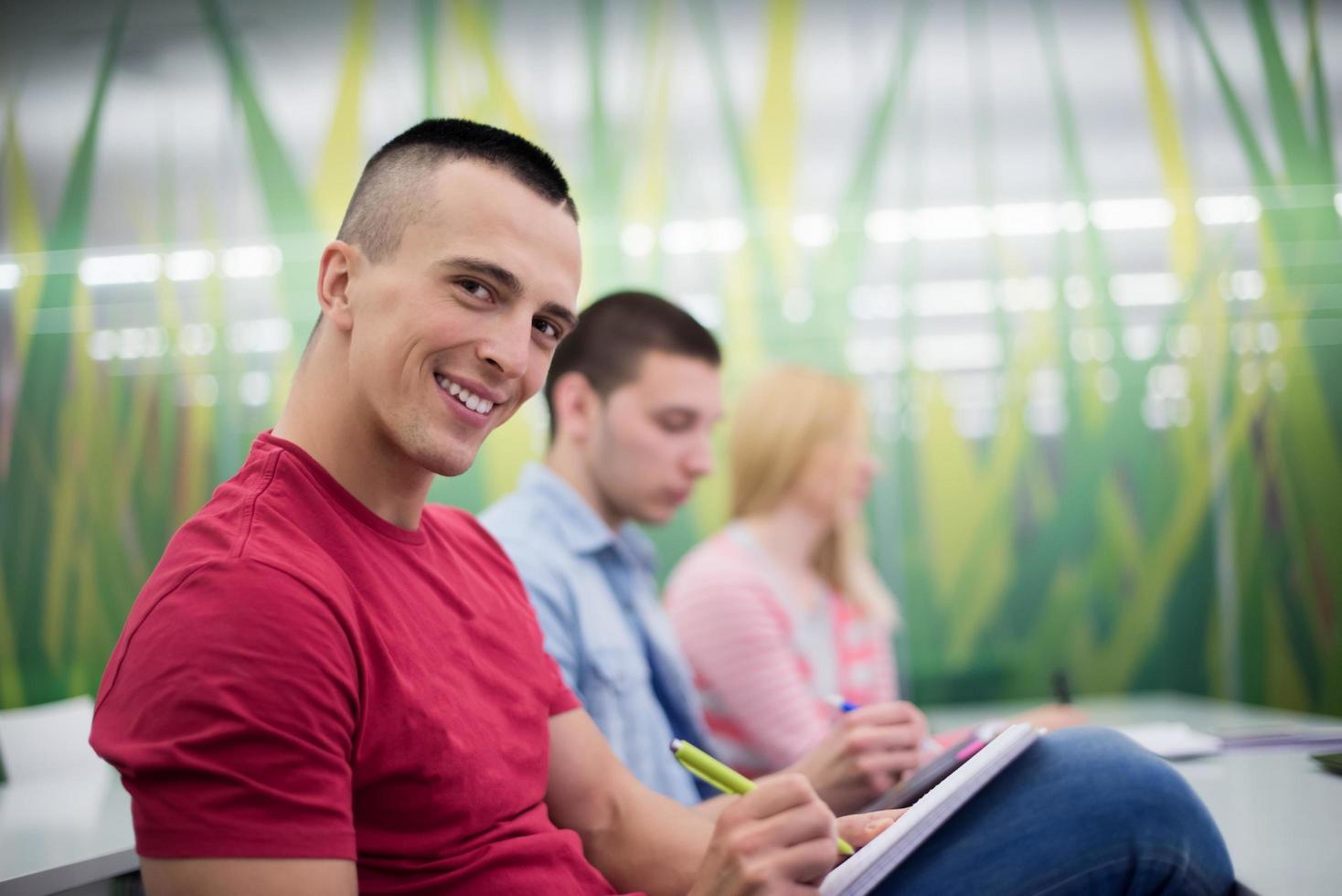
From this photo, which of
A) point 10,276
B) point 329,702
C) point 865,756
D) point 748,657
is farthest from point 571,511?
point 10,276

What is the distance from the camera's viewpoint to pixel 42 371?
3445mm

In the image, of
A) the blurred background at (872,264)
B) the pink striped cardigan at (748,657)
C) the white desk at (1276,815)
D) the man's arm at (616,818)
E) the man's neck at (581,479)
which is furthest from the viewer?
the blurred background at (872,264)

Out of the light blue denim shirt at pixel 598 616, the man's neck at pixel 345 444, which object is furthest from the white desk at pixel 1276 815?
the man's neck at pixel 345 444

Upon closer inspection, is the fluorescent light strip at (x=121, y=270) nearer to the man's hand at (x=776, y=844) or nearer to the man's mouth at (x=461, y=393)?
the man's mouth at (x=461, y=393)

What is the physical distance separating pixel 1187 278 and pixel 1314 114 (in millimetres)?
743

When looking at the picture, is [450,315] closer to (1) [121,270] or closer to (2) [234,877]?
(2) [234,877]

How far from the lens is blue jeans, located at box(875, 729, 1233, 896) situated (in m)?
0.91

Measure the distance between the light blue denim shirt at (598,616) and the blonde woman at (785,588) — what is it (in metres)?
0.25

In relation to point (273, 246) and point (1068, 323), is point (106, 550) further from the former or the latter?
point (1068, 323)

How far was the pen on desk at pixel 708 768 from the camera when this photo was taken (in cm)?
86

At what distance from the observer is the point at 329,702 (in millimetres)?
814

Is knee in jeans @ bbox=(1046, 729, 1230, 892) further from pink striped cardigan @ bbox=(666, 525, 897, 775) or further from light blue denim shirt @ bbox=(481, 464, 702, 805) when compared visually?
pink striped cardigan @ bbox=(666, 525, 897, 775)

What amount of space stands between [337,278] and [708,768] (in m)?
0.57

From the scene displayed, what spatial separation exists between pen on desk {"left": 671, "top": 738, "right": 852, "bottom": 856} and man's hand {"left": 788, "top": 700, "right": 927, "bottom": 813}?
1.76 ft
